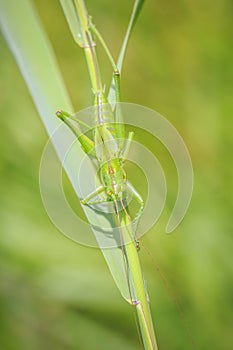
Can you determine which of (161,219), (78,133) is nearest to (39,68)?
(78,133)

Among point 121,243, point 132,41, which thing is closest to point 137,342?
point 121,243

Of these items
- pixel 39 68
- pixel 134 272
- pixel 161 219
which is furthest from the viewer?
pixel 161 219

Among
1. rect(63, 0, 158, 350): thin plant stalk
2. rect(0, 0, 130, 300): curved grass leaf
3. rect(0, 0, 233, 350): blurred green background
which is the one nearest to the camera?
rect(63, 0, 158, 350): thin plant stalk

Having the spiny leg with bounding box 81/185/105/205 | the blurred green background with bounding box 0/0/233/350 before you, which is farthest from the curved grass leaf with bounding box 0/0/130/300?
the blurred green background with bounding box 0/0/233/350

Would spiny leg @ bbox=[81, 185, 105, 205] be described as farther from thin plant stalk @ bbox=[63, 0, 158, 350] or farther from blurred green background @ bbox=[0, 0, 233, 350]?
blurred green background @ bbox=[0, 0, 233, 350]

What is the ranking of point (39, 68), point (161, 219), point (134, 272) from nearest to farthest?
point (134, 272)
point (39, 68)
point (161, 219)

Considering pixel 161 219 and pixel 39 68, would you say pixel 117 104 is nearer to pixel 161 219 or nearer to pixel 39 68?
pixel 39 68

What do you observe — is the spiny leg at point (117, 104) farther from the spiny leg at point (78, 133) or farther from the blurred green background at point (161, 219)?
the blurred green background at point (161, 219)
